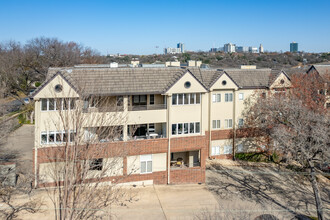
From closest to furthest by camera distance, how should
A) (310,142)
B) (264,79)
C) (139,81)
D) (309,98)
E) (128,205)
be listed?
(310,142), (128,205), (139,81), (309,98), (264,79)

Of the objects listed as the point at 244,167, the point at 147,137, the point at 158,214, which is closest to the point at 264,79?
the point at 244,167

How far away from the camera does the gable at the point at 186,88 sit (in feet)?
82.3

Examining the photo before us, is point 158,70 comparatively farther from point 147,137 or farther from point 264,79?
point 264,79

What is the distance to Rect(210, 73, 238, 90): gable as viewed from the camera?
29875 mm

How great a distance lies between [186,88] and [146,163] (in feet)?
23.8

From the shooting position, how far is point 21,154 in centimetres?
2961

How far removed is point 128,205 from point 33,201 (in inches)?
263

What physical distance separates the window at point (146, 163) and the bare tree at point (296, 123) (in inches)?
404

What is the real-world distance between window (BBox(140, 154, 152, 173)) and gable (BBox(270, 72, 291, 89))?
16.3 metres

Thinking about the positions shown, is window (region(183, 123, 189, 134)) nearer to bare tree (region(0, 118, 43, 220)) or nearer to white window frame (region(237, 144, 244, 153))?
white window frame (region(237, 144, 244, 153))

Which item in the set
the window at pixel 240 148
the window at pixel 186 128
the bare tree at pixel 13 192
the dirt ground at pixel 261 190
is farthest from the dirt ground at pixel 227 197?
the window at pixel 186 128

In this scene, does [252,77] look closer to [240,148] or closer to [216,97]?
[216,97]

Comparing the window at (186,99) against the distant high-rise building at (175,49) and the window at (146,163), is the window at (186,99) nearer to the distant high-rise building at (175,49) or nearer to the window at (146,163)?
the window at (146,163)

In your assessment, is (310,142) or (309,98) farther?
(309,98)
